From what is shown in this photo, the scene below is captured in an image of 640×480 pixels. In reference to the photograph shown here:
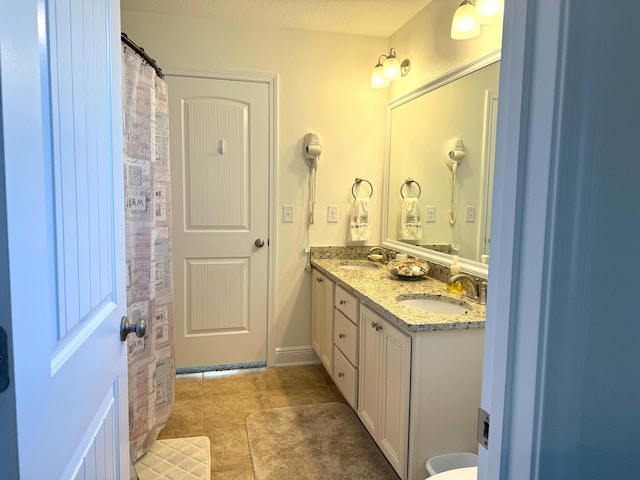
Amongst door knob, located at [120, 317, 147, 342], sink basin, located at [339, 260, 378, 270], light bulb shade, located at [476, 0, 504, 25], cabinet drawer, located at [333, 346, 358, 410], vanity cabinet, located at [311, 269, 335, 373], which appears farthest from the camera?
sink basin, located at [339, 260, 378, 270]

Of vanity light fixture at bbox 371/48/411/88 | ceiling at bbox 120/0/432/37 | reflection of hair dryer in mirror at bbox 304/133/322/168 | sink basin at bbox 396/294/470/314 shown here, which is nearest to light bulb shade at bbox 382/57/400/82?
vanity light fixture at bbox 371/48/411/88

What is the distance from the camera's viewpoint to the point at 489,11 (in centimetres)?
188

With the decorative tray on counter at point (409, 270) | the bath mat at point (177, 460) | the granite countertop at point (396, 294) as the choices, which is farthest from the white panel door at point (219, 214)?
the decorative tray on counter at point (409, 270)

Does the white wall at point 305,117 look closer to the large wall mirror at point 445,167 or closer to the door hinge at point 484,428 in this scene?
the large wall mirror at point 445,167

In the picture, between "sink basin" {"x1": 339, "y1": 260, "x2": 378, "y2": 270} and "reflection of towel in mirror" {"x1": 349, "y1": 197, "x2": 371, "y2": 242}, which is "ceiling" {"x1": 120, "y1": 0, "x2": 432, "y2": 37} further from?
"sink basin" {"x1": 339, "y1": 260, "x2": 378, "y2": 270}

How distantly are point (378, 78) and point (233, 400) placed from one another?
2.37 meters

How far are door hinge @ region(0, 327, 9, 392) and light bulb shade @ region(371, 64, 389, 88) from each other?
9.49ft

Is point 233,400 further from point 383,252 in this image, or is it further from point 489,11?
point 489,11

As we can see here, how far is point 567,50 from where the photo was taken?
0.57 metres

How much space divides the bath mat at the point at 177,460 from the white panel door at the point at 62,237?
1.06m

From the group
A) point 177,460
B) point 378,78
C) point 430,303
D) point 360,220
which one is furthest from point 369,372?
point 378,78

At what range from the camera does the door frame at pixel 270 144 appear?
9.74ft

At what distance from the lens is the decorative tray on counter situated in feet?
8.07

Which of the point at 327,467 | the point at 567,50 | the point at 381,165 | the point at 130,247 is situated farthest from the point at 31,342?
the point at 381,165
